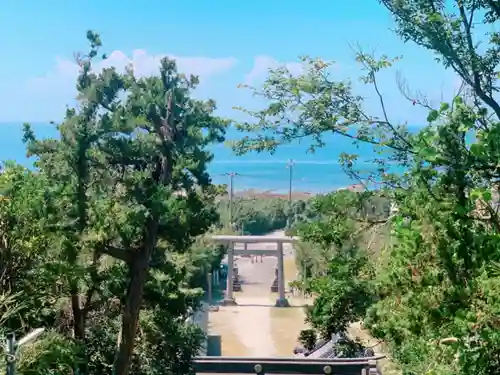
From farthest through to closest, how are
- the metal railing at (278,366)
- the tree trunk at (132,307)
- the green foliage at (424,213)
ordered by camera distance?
the metal railing at (278,366)
the tree trunk at (132,307)
the green foliage at (424,213)

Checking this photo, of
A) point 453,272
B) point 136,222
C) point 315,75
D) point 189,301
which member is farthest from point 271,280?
point 453,272

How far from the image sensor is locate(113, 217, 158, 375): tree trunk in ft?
25.1

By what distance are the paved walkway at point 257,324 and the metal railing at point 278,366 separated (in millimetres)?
4674

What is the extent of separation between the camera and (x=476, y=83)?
14.0 feet

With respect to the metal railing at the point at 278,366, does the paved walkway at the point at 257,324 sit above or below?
below

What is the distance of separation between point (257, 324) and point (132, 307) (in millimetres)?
11901

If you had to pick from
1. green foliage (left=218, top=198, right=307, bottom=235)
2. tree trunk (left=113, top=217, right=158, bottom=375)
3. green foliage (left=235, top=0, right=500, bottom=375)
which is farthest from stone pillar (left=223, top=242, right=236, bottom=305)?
green foliage (left=235, top=0, right=500, bottom=375)

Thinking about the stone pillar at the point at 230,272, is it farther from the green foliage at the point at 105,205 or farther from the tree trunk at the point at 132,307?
the tree trunk at the point at 132,307

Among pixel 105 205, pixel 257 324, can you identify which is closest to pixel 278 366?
pixel 105 205

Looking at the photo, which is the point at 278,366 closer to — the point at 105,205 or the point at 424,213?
the point at 105,205

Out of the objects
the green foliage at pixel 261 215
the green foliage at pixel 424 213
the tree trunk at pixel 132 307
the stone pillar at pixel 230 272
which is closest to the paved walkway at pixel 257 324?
the stone pillar at pixel 230 272

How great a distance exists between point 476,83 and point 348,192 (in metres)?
1.59

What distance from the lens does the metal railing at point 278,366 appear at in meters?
10.5

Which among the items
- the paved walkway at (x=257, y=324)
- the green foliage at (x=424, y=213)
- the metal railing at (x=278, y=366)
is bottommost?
the paved walkway at (x=257, y=324)
